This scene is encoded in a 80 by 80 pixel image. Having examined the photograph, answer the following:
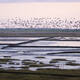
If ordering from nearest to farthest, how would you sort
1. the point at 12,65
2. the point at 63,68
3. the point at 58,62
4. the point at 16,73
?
→ the point at 16,73 → the point at 63,68 → the point at 12,65 → the point at 58,62

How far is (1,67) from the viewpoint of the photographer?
1159cm

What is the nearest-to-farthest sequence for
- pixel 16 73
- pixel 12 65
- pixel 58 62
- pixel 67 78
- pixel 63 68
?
1. pixel 67 78
2. pixel 16 73
3. pixel 63 68
4. pixel 12 65
5. pixel 58 62

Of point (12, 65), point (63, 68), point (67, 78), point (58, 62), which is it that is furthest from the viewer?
point (58, 62)

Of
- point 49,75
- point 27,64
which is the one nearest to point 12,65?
point 27,64

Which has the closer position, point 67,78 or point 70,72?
point 67,78

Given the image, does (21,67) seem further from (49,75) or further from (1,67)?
(49,75)

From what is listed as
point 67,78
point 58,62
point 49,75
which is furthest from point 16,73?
point 58,62

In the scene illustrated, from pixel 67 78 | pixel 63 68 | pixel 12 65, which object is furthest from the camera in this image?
pixel 12 65

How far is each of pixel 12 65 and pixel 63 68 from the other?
219 cm

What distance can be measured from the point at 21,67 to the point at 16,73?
1.19 m

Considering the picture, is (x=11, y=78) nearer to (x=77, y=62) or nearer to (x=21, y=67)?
(x=21, y=67)

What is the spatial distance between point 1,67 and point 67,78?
10.0 ft

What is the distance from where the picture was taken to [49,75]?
10078 millimetres

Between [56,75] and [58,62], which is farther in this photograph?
[58,62]
